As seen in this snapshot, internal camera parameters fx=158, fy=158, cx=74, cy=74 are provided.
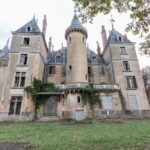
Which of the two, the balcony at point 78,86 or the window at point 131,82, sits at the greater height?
the window at point 131,82

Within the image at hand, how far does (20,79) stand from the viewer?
2239cm

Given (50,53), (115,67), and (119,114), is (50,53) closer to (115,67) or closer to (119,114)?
(115,67)

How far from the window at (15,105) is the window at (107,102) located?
11436 mm

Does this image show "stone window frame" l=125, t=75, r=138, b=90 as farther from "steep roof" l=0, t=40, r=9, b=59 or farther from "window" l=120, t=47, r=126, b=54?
"steep roof" l=0, t=40, r=9, b=59

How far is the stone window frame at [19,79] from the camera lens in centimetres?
2205

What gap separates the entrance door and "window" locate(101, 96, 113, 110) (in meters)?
6.82

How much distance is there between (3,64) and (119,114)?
60.3ft

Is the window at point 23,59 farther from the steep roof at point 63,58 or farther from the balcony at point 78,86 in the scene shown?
the balcony at point 78,86

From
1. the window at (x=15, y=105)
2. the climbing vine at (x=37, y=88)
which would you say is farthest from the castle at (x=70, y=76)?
the climbing vine at (x=37, y=88)

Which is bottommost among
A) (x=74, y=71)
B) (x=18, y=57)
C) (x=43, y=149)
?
(x=43, y=149)

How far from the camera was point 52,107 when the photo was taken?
71.7 feet

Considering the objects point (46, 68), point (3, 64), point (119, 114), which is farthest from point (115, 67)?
point (3, 64)

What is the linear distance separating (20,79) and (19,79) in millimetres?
148

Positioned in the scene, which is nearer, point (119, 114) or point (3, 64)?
point (119, 114)
